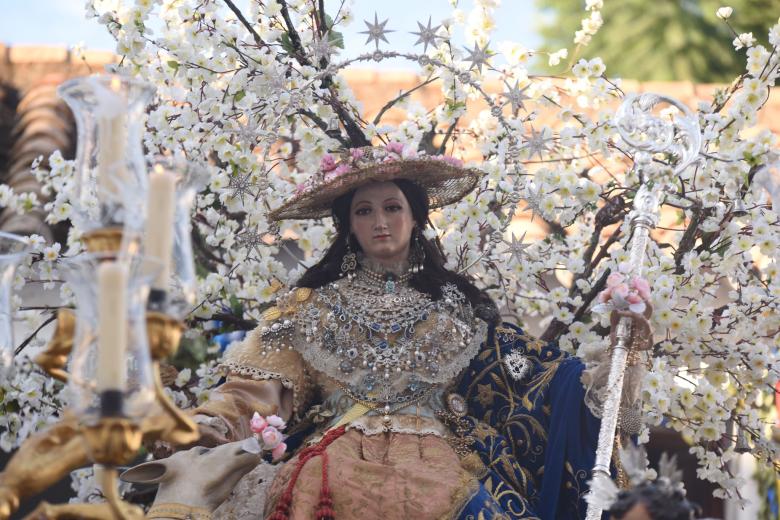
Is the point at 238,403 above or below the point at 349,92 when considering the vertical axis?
below

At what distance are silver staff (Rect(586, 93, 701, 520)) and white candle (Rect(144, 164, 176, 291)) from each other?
1.62 m

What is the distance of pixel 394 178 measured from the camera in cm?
498

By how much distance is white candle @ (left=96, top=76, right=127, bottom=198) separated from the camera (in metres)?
2.86

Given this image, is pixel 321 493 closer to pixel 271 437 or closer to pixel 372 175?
pixel 271 437

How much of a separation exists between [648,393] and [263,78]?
2.04 meters

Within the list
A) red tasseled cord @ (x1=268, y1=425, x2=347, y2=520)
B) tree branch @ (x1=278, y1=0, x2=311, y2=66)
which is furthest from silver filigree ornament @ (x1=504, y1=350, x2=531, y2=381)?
tree branch @ (x1=278, y1=0, x2=311, y2=66)

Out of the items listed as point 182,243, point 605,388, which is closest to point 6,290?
point 182,243

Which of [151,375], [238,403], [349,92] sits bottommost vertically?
[238,403]

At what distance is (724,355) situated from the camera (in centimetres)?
499

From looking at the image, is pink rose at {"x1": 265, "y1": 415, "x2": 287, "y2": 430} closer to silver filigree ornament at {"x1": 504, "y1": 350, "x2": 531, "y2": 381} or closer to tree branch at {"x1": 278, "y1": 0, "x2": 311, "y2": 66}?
silver filigree ornament at {"x1": 504, "y1": 350, "x2": 531, "y2": 381}

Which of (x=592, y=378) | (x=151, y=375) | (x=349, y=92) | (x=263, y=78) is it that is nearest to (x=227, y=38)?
(x=263, y=78)

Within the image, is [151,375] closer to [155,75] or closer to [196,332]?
[196,332]

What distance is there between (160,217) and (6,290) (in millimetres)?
1018

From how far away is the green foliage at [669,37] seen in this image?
16906mm
